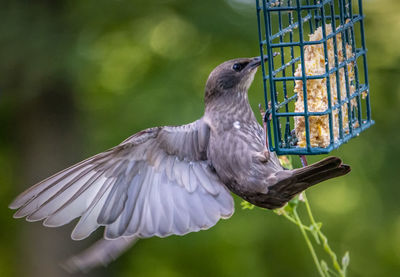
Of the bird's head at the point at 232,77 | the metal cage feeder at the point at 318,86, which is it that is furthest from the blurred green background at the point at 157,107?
the metal cage feeder at the point at 318,86

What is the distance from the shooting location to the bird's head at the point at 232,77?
4.14 meters

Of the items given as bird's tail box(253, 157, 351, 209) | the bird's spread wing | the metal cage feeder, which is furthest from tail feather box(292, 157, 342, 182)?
the bird's spread wing

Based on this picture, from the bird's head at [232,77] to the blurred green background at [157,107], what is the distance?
5.53 ft

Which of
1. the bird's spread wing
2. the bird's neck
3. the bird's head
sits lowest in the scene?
the bird's spread wing

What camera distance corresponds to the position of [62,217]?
12.2ft

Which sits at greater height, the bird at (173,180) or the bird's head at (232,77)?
the bird's head at (232,77)

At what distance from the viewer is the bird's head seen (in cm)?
414

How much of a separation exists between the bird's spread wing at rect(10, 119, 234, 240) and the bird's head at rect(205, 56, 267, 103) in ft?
0.76

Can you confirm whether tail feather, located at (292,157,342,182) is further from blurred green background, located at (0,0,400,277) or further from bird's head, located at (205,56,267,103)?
blurred green background, located at (0,0,400,277)

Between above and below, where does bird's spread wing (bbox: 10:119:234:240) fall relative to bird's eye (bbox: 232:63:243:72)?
below

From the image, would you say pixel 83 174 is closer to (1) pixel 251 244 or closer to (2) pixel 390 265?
(1) pixel 251 244

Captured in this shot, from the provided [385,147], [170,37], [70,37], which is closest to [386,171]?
[385,147]

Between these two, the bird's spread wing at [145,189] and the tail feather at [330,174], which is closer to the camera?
the tail feather at [330,174]

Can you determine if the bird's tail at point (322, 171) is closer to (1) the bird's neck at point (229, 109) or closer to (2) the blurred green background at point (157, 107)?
(1) the bird's neck at point (229, 109)
